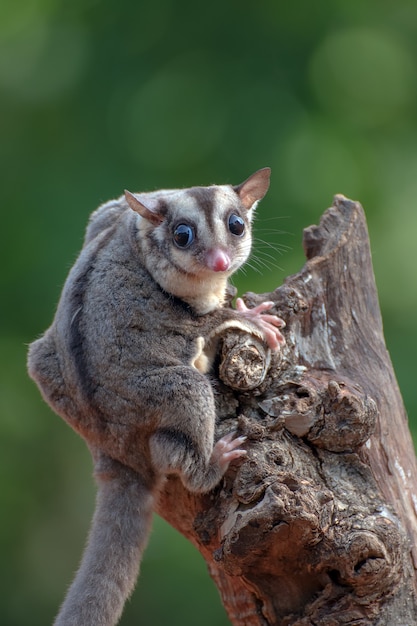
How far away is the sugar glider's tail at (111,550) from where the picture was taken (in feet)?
12.2

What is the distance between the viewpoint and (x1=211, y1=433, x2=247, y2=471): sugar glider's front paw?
3773 mm

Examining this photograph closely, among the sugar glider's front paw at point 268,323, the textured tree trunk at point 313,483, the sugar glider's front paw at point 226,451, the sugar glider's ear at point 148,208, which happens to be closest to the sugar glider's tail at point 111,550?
the textured tree trunk at point 313,483

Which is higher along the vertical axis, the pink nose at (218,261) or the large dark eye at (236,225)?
the large dark eye at (236,225)

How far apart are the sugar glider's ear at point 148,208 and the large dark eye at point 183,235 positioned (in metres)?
0.12

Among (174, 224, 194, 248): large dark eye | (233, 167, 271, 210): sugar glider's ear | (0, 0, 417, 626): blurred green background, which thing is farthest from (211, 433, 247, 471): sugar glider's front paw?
(0, 0, 417, 626): blurred green background

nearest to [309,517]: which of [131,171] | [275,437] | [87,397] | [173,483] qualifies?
[275,437]

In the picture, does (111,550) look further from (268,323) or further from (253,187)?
(253,187)

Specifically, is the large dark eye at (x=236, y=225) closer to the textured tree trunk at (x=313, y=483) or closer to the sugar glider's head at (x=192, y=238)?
the sugar glider's head at (x=192, y=238)

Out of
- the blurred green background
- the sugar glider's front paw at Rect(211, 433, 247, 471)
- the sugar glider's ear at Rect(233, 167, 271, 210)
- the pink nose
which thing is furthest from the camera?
the blurred green background

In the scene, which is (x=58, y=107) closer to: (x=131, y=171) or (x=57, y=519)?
(x=131, y=171)

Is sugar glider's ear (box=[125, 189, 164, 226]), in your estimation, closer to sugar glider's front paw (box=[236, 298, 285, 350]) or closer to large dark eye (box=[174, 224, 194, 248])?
large dark eye (box=[174, 224, 194, 248])

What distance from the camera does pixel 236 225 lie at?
4.29m

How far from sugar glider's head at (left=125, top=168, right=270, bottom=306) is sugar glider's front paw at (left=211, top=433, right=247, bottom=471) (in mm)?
720

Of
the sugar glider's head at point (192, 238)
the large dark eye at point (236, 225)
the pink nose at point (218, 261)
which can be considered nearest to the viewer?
the pink nose at point (218, 261)
